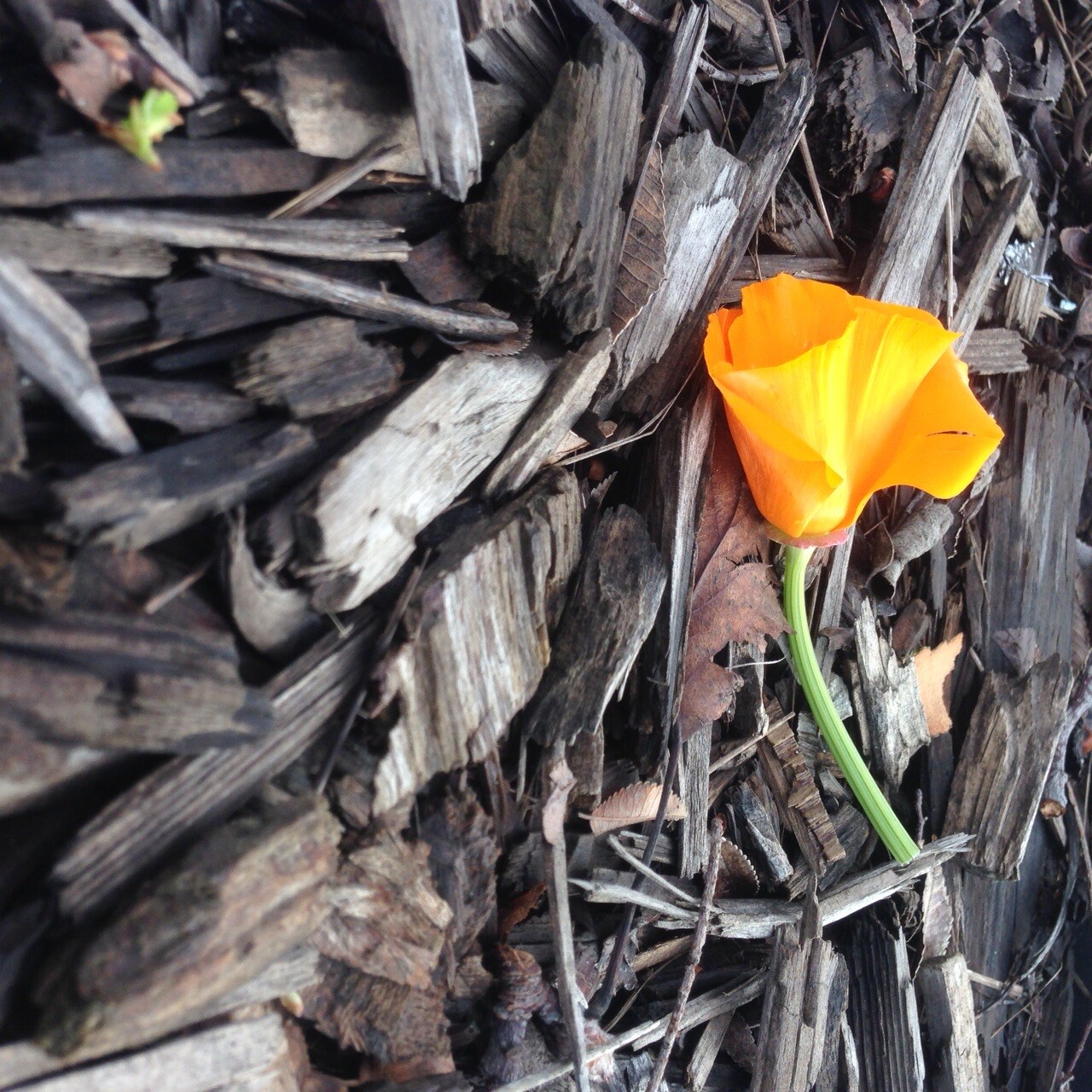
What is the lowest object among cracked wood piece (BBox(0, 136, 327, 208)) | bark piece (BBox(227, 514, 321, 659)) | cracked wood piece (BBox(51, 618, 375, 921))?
cracked wood piece (BBox(51, 618, 375, 921))

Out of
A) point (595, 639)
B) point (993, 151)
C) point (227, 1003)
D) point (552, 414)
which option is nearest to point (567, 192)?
point (552, 414)

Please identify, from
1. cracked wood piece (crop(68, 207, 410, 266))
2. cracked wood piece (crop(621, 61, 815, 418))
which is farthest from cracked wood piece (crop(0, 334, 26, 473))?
cracked wood piece (crop(621, 61, 815, 418))

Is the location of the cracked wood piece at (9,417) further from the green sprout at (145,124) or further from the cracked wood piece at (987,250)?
the cracked wood piece at (987,250)

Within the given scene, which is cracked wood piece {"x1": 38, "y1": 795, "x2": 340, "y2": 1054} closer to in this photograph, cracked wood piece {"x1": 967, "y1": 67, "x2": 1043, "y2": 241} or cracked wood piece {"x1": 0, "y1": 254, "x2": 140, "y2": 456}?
cracked wood piece {"x1": 0, "y1": 254, "x2": 140, "y2": 456}

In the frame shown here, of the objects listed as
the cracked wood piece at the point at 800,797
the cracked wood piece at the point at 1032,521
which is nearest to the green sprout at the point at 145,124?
the cracked wood piece at the point at 800,797

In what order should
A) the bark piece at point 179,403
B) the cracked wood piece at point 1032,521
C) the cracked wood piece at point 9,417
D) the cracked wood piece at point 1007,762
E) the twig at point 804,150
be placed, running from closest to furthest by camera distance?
the cracked wood piece at point 9,417
the bark piece at point 179,403
the twig at point 804,150
the cracked wood piece at point 1007,762
the cracked wood piece at point 1032,521

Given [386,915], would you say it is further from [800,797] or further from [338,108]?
[338,108]
